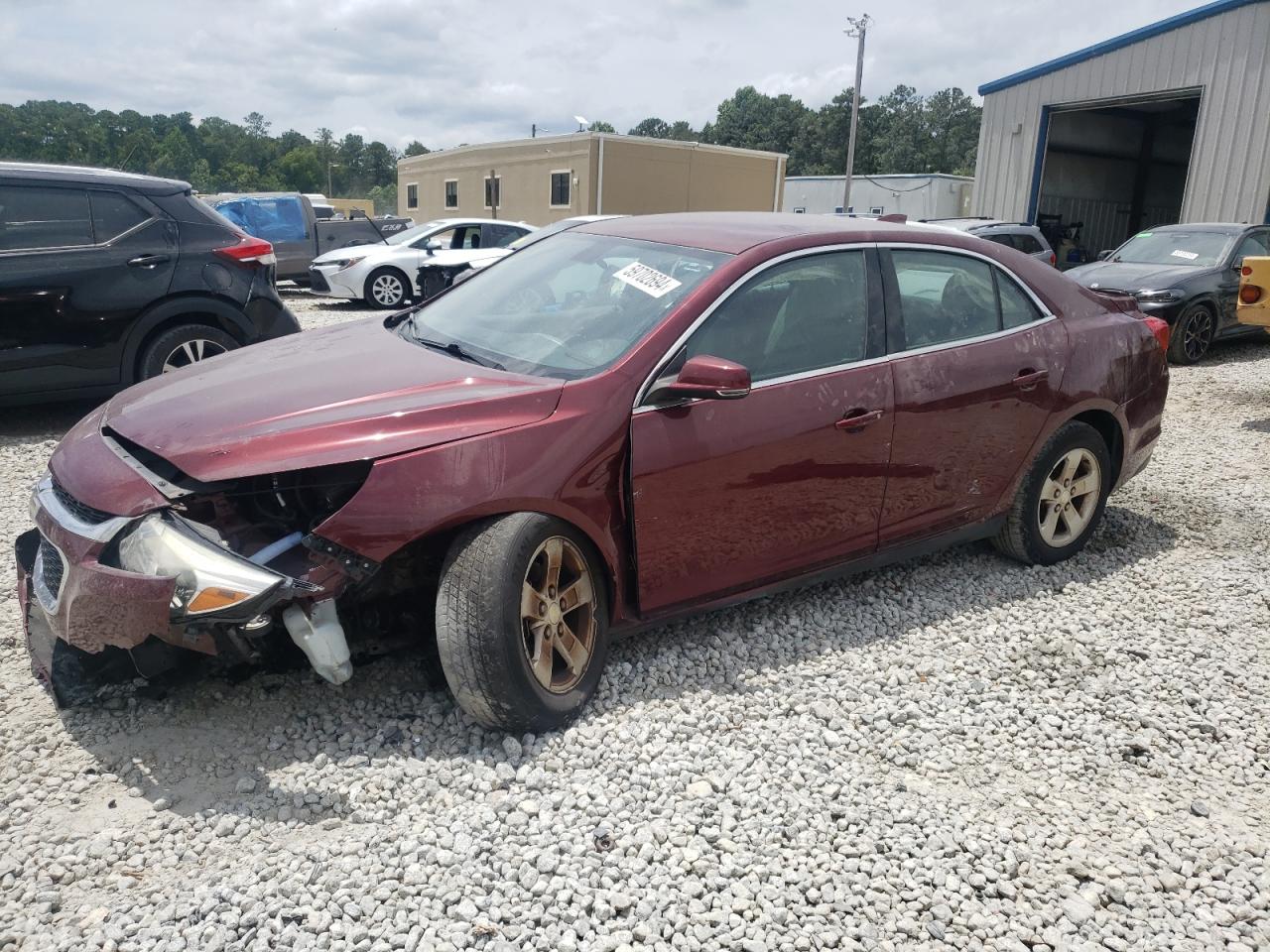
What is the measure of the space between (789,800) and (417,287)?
1359 centimetres

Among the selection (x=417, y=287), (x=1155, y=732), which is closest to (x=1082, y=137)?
(x=417, y=287)

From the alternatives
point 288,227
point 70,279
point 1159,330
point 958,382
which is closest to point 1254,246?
point 1159,330

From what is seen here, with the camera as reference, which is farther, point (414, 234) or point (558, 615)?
point (414, 234)

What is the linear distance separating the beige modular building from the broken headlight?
28.3 meters

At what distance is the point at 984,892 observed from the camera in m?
2.53

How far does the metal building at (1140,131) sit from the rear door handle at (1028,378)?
1512 centimetres

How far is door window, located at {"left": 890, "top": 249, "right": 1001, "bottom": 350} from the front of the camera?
397 cm

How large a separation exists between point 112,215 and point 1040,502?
631cm

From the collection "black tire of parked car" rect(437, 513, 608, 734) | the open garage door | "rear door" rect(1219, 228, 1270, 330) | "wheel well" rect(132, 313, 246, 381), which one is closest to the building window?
the open garage door

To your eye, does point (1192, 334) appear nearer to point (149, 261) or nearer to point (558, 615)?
point (558, 615)

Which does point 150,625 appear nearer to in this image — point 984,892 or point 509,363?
point 509,363

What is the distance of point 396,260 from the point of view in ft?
49.2

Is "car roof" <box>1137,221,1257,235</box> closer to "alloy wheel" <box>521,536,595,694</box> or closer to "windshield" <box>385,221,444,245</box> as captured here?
"windshield" <box>385,221,444,245</box>

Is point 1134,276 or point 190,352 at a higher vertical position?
point 1134,276
